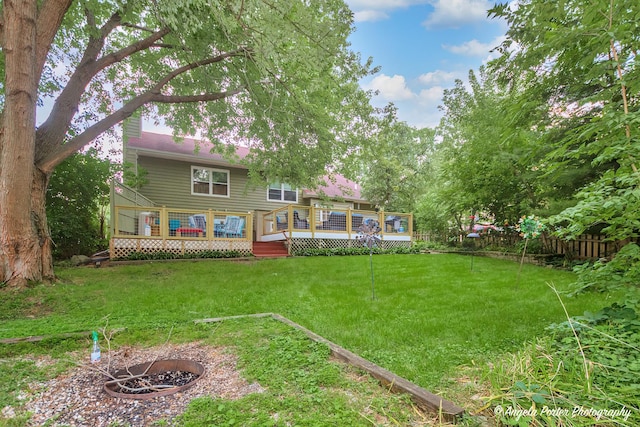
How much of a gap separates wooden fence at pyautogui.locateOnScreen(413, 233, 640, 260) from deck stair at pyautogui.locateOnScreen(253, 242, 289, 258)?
26.3 ft

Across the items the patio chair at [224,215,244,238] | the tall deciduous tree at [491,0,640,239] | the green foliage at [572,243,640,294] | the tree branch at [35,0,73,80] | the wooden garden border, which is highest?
the tree branch at [35,0,73,80]

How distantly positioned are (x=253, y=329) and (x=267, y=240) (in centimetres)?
1023

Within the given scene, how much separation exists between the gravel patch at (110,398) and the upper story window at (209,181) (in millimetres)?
11324

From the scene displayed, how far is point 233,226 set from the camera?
10844mm

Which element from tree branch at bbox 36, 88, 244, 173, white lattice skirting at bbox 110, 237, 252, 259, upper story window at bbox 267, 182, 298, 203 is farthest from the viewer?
upper story window at bbox 267, 182, 298, 203

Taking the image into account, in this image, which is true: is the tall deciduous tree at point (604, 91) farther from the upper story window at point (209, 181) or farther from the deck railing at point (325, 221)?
the upper story window at point (209, 181)

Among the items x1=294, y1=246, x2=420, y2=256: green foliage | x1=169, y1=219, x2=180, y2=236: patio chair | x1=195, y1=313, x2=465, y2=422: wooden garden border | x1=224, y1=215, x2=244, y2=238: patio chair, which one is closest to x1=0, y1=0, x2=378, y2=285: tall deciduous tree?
x1=224, y1=215, x2=244, y2=238: patio chair

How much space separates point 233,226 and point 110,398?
9034 mm

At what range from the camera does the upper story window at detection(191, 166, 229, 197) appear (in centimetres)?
1310

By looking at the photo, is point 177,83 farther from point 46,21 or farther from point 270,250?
point 270,250

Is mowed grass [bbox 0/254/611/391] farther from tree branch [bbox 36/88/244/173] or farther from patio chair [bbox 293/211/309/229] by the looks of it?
patio chair [bbox 293/211/309/229]

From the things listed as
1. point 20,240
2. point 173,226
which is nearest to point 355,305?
point 20,240

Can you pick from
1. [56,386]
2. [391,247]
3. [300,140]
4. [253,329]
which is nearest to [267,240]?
[391,247]

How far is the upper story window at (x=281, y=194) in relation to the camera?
1518 cm
